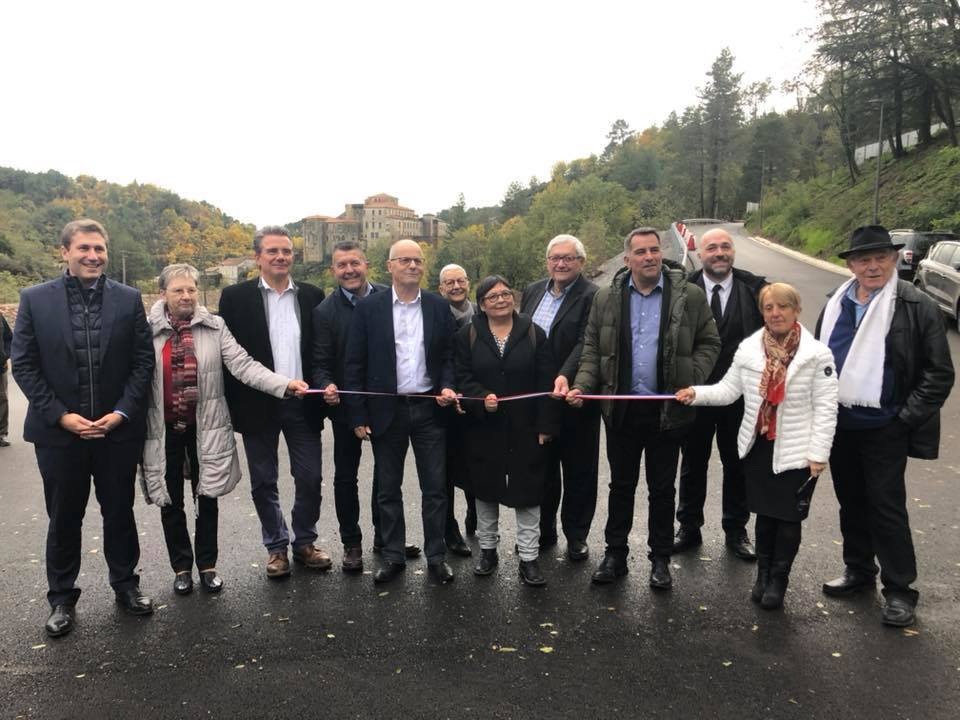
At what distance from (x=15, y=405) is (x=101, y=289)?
10831 millimetres

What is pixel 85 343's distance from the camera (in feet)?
12.5

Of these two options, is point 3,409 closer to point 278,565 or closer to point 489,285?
point 278,565

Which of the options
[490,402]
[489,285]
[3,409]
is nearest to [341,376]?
[490,402]

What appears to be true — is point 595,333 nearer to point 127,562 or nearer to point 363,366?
point 363,366

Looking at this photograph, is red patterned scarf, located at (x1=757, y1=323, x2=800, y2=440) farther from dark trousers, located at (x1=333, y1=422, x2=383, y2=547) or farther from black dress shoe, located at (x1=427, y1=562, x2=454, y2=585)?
dark trousers, located at (x1=333, y1=422, x2=383, y2=547)

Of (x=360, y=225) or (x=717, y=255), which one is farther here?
(x=360, y=225)

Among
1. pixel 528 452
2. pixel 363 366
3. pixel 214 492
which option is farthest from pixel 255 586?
pixel 528 452

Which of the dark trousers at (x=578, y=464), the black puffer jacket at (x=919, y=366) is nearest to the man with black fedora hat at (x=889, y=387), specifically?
the black puffer jacket at (x=919, y=366)

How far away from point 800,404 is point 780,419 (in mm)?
139

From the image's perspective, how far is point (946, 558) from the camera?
4453 mm

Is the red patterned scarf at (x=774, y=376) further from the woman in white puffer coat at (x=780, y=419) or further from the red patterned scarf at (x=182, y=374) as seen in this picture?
the red patterned scarf at (x=182, y=374)

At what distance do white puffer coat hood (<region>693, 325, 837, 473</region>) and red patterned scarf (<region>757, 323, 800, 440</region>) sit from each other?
0.03 metres

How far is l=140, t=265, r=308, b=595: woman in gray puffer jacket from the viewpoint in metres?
4.14

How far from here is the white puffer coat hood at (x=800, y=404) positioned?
376 centimetres
